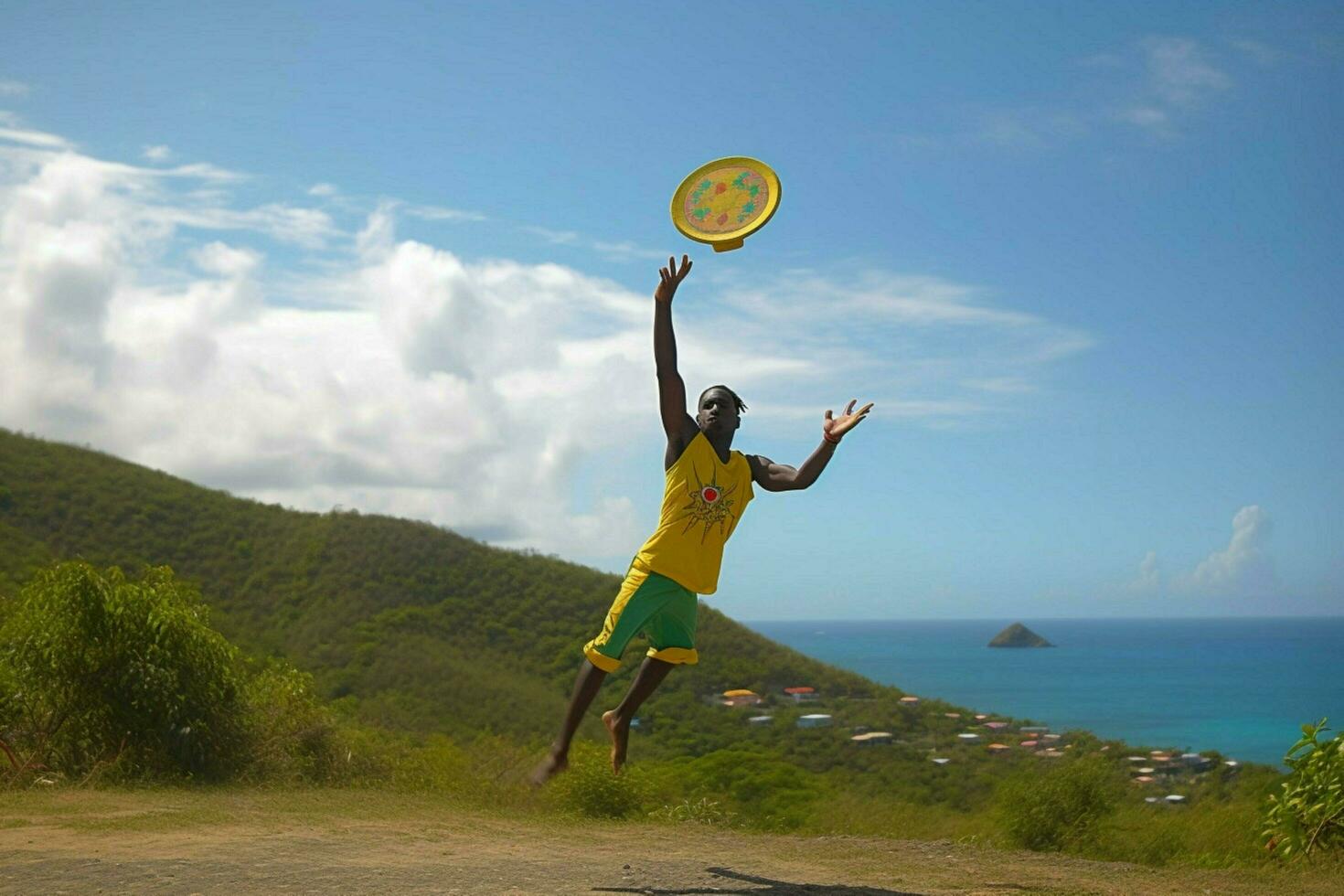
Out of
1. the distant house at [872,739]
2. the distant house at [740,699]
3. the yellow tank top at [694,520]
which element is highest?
the yellow tank top at [694,520]

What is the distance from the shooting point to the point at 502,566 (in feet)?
127

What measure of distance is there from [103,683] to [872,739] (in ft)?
62.7

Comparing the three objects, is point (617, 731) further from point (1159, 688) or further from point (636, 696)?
point (1159, 688)

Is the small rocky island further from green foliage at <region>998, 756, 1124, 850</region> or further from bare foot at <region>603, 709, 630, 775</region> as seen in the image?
bare foot at <region>603, 709, 630, 775</region>

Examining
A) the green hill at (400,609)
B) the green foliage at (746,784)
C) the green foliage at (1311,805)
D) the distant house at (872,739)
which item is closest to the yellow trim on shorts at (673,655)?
the green foliage at (1311,805)

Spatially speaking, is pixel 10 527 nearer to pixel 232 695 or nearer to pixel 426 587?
pixel 426 587

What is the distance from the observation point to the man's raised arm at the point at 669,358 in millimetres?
6770

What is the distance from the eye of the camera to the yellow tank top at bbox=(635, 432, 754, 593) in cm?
675

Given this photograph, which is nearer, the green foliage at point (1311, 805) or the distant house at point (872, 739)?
the green foliage at point (1311, 805)

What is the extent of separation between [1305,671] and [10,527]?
85.7 metres

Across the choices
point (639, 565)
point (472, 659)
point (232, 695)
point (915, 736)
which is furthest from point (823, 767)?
point (639, 565)

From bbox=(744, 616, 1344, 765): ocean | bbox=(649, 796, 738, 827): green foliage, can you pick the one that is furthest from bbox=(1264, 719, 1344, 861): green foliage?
bbox=(744, 616, 1344, 765): ocean

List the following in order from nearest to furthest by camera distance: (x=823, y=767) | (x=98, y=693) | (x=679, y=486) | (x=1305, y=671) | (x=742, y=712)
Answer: (x=679, y=486) → (x=98, y=693) → (x=823, y=767) → (x=742, y=712) → (x=1305, y=671)

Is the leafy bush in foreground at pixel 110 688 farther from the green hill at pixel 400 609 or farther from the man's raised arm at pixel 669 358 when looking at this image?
the green hill at pixel 400 609
